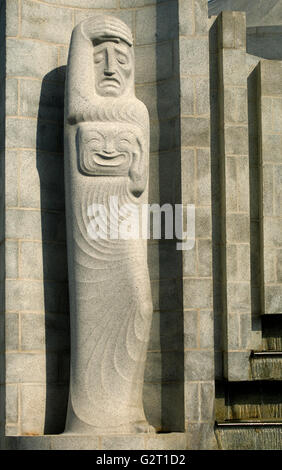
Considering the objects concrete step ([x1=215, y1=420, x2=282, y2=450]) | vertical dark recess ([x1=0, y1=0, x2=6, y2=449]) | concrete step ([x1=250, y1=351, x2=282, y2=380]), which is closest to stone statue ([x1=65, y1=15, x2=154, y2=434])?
vertical dark recess ([x1=0, y1=0, x2=6, y2=449])

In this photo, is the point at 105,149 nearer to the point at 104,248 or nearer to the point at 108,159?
the point at 108,159

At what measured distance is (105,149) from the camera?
349 inches

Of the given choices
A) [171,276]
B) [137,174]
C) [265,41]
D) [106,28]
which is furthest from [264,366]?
[265,41]

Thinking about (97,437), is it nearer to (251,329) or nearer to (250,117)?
(251,329)

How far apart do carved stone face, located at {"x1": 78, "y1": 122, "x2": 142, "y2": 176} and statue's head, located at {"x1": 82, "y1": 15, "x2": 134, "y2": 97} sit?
46 cm

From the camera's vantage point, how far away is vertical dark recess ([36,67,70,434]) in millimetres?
9070

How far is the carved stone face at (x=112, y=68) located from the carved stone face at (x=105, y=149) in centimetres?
46

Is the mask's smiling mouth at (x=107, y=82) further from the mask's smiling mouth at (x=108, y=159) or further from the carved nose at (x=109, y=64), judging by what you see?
the mask's smiling mouth at (x=108, y=159)

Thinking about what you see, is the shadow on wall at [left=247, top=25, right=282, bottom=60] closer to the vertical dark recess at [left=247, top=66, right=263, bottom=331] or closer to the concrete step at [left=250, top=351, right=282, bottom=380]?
the vertical dark recess at [left=247, top=66, right=263, bottom=331]

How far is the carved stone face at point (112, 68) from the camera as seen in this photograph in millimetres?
9188

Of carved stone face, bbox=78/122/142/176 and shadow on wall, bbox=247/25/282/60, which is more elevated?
shadow on wall, bbox=247/25/282/60

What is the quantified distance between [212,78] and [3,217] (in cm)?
251

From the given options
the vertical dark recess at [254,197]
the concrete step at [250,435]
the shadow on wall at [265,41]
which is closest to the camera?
the concrete step at [250,435]

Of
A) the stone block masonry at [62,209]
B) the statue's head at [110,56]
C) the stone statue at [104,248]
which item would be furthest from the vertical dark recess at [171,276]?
the statue's head at [110,56]
